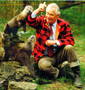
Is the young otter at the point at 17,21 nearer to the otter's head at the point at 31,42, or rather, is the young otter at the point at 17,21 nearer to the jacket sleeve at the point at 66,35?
the otter's head at the point at 31,42

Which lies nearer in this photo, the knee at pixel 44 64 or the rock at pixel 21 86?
the rock at pixel 21 86

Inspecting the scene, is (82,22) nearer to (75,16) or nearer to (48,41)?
(75,16)

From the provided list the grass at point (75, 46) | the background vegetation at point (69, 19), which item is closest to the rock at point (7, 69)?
the grass at point (75, 46)

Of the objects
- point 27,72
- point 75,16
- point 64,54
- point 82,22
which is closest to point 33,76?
point 27,72

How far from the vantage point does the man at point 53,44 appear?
6.15 metres

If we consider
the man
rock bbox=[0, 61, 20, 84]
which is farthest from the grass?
rock bbox=[0, 61, 20, 84]

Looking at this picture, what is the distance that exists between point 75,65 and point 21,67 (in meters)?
0.93

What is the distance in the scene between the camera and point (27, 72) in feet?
20.2

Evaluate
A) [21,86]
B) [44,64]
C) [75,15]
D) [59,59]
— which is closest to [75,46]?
[59,59]

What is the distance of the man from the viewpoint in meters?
6.15

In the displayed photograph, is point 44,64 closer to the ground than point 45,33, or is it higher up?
closer to the ground

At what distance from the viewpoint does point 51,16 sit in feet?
19.7

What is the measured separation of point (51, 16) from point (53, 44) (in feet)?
1.53

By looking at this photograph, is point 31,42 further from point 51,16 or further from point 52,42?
point 51,16
